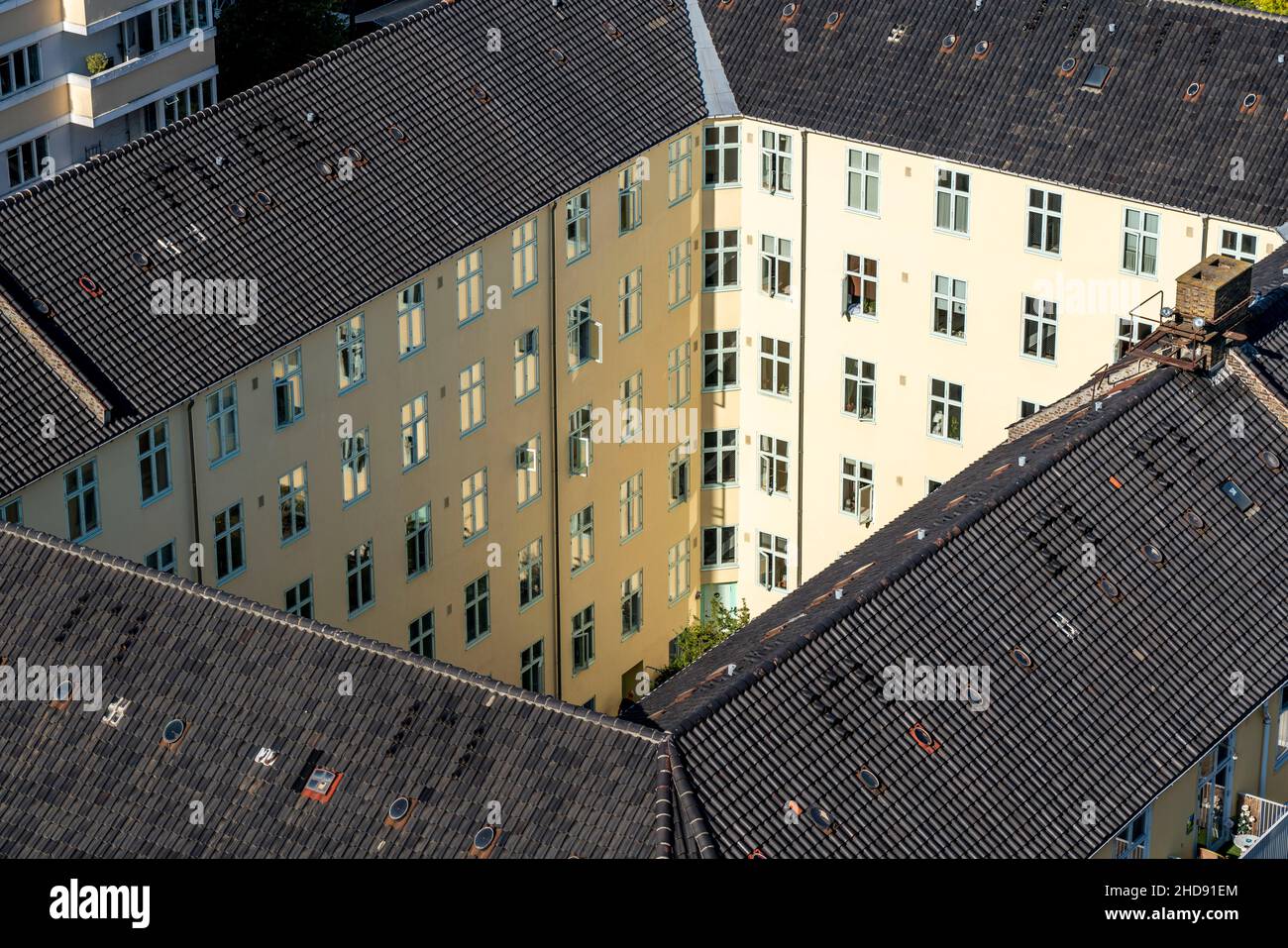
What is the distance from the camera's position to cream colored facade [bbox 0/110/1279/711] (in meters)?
65.6

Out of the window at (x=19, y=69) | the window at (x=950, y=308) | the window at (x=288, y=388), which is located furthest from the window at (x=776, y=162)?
the window at (x=19, y=69)

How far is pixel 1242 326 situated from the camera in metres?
61.3

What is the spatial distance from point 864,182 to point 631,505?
32.8 ft

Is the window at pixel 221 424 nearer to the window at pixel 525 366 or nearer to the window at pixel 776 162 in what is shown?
the window at pixel 525 366

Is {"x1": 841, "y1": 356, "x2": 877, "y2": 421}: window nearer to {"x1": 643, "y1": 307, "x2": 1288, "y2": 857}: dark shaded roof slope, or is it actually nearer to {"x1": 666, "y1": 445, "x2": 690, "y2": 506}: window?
{"x1": 666, "y1": 445, "x2": 690, "y2": 506}: window

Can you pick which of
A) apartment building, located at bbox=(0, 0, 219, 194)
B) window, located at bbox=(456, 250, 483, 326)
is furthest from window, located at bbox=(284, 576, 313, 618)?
apartment building, located at bbox=(0, 0, 219, 194)

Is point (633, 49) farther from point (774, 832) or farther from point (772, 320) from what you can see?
point (774, 832)

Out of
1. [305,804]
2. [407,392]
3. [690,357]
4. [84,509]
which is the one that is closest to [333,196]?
[407,392]

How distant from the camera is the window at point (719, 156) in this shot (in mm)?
74438

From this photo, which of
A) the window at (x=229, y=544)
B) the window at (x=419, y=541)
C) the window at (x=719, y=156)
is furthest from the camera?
the window at (x=719, y=156)

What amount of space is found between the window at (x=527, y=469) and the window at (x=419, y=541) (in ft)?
10.5

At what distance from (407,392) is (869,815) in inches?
861

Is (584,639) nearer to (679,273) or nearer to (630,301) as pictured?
(630,301)

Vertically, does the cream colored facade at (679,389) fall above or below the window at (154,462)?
below
